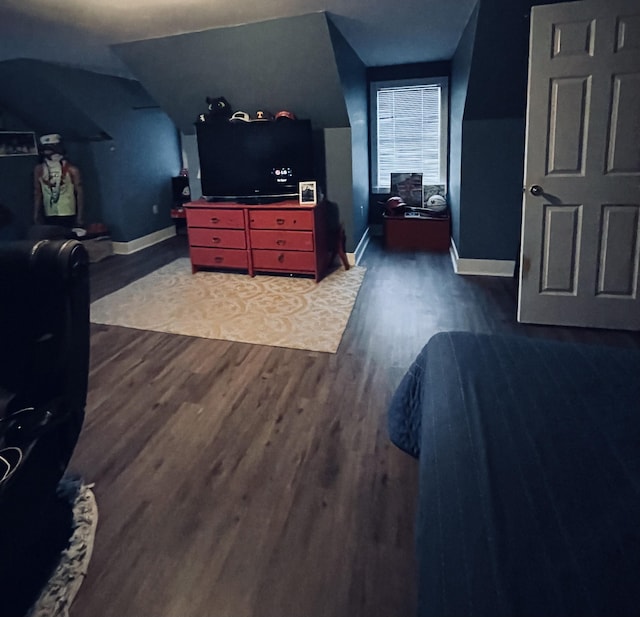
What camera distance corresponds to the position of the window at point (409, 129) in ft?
19.3

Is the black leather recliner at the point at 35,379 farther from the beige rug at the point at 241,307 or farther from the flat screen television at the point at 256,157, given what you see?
the flat screen television at the point at 256,157

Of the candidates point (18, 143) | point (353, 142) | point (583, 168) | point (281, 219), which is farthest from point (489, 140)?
point (18, 143)

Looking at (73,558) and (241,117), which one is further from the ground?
(241,117)

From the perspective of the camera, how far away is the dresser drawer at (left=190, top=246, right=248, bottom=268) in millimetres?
4750

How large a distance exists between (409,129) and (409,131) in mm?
24

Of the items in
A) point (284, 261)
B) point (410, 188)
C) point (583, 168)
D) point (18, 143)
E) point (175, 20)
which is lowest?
point (284, 261)

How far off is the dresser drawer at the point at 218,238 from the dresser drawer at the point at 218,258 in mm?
49

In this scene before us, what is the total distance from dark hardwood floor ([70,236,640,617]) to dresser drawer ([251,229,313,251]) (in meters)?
1.30

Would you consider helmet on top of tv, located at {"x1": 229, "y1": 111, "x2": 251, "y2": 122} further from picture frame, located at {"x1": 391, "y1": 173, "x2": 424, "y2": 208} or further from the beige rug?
picture frame, located at {"x1": 391, "y1": 173, "x2": 424, "y2": 208}

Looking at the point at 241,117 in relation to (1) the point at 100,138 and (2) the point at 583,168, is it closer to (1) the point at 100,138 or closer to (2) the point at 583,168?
(1) the point at 100,138

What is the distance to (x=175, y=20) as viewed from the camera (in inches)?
141

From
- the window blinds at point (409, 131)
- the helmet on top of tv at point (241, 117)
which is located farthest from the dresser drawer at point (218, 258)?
the window blinds at point (409, 131)

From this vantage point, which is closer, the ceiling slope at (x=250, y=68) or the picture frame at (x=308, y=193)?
the ceiling slope at (x=250, y=68)

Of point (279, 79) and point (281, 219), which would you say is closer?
point (279, 79)
